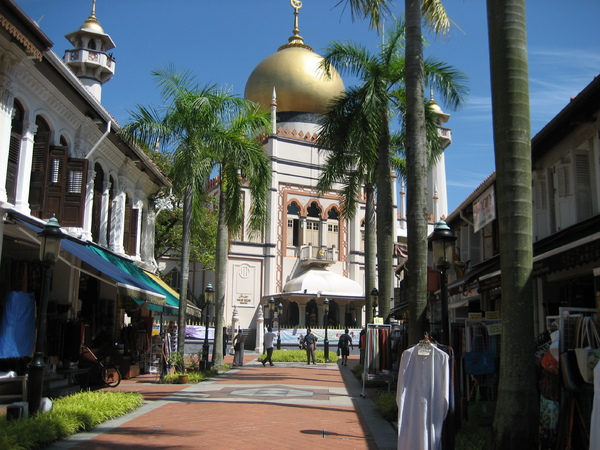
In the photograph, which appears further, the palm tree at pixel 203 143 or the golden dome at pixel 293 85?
the golden dome at pixel 293 85

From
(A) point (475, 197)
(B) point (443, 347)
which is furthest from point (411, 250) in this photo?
(A) point (475, 197)

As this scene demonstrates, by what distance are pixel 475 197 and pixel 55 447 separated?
44.9 ft

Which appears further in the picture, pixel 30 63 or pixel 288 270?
pixel 288 270

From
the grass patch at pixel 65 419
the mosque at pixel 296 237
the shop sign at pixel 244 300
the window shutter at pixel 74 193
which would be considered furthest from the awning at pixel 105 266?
the shop sign at pixel 244 300

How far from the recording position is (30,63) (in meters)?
13.1

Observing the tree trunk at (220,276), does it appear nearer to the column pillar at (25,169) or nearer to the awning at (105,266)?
the awning at (105,266)

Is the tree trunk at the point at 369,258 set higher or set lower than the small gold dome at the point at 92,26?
lower

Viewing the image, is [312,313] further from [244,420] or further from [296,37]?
[244,420]

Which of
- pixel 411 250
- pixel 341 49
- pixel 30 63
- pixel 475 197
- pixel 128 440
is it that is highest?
pixel 341 49

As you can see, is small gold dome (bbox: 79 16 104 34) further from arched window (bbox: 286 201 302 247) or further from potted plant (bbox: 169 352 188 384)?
potted plant (bbox: 169 352 188 384)

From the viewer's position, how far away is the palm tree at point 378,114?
56.0ft

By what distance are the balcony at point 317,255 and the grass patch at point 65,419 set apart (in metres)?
29.8

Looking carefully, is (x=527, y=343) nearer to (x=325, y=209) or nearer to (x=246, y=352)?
(x=246, y=352)

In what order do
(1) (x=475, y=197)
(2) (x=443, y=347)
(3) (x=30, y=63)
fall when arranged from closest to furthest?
(2) (x=443, y=347), (3) (x=30, y=63), (1) (x=475, y=197)
